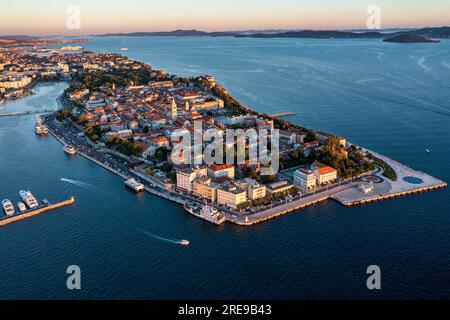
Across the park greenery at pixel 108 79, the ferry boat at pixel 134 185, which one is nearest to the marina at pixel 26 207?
the ferry boat at pixel 134 185

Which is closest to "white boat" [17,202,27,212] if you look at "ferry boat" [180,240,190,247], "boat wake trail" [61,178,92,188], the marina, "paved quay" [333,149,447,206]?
the marina

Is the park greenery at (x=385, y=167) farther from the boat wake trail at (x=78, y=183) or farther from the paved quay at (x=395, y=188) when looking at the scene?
the boat wake trail at (x=78, y=183)

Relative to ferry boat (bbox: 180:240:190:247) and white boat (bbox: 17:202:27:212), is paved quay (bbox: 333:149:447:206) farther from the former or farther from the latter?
white boat (bbox: 17:202:27:212)

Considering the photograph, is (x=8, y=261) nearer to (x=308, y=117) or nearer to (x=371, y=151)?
(x=371, y=151)

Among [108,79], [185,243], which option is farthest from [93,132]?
[108,79]

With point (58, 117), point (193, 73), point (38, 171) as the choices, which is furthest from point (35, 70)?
point (38, 171)

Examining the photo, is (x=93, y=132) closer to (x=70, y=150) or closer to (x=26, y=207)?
(x=70, y=150)

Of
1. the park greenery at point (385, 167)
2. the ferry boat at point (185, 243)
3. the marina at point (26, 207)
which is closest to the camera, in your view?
the ferry boat at point (185, 243)
